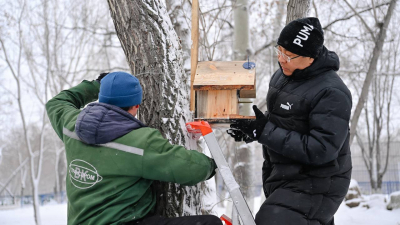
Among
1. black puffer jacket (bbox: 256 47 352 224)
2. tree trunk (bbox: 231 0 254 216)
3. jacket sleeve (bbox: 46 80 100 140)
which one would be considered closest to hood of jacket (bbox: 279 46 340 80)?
black puffer jacket (bbox: 256 47 352 224)

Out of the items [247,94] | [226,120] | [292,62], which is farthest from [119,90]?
[247,94]

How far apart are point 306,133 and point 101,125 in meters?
1.23

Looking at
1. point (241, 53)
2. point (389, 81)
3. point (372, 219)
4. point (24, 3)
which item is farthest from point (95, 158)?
point (389, 81)

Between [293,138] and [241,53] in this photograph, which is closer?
[293,138]

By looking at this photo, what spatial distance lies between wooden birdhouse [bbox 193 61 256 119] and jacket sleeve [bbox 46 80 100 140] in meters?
0.84

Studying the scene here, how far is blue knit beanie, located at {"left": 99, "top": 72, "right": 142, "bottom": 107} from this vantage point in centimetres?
218

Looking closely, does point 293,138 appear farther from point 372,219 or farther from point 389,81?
point 389,81

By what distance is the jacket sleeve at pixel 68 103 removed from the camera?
2350 millimetres

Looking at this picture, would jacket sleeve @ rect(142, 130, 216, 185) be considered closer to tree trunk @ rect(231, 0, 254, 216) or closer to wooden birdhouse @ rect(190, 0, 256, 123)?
wooden birdhouse @ rect(190, 0, 256, 123)

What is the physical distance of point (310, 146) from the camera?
6.59ft

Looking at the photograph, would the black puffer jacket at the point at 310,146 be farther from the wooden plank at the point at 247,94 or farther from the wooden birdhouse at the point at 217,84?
the wooden plank at the point at 247,94

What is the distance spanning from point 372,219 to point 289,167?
925 centimetres

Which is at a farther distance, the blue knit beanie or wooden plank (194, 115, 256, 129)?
wooden plank (194, 115, 256, 129)

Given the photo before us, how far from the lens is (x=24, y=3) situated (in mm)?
12109
